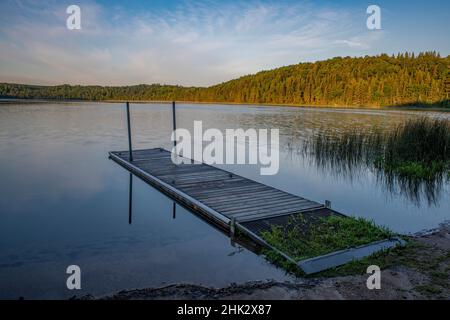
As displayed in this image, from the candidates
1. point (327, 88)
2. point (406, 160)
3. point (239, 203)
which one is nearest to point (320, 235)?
point (239, 203)

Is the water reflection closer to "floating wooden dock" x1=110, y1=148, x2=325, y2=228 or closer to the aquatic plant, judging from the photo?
the aquatic plant

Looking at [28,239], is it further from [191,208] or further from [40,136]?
[40,136]

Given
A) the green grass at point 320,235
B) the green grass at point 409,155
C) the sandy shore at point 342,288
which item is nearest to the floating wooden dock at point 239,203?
the green grass at point 320,235

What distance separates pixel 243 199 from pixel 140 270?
8.37 feet

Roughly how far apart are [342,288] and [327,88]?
67.5m

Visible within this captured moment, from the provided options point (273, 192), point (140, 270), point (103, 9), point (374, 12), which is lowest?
point (140, 270)

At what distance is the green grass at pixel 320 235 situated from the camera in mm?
4074

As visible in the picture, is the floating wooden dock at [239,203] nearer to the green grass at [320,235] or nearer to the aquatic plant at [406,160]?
the green grass at [320,235]

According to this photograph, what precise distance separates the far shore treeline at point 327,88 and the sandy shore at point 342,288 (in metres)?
50.4

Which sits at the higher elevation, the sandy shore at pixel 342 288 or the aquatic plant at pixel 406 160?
the aquatic plant at pixel 406 160

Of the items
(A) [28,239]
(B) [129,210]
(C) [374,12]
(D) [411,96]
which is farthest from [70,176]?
(D) [411,96]

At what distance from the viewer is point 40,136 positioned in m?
17.3

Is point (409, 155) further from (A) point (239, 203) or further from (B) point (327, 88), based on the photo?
(B) point (327, 88)

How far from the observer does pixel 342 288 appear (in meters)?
3.26
